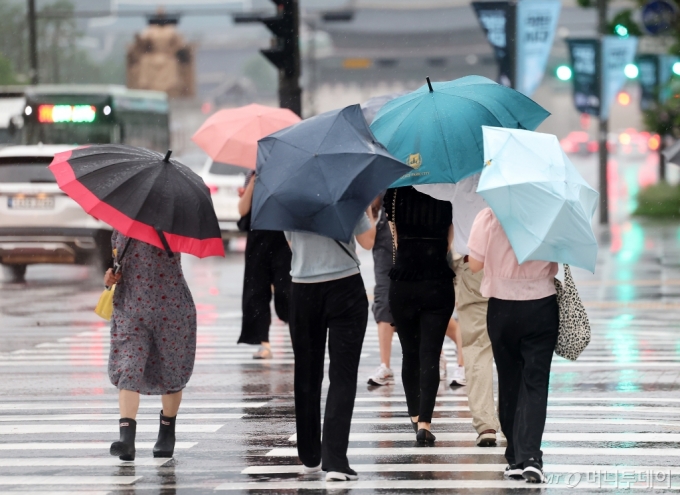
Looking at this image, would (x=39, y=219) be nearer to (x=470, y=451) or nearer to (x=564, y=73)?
(x=470, y=451)

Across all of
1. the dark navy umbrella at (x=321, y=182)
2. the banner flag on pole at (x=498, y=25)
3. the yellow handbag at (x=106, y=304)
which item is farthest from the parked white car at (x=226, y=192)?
the dark navy umbrella at (x=321, y=182)

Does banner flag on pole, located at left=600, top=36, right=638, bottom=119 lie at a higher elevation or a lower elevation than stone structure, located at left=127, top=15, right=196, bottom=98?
higher

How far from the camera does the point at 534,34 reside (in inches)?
1021

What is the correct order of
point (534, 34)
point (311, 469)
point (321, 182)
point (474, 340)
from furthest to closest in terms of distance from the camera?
1. point (534, 34)
2. point (474, 340)
3. point (311, 469)
4. point (321, 182)

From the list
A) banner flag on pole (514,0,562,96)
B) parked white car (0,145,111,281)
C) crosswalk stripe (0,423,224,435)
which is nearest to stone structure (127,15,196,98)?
banner flag on pole (514,0,562,96)

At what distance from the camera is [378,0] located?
100812 mm

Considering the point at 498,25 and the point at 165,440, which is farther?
the point at 498,25

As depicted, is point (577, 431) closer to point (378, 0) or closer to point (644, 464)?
point (644, 464)

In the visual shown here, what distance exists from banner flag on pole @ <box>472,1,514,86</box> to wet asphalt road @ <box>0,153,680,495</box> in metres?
11.9

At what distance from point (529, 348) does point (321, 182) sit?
138cm

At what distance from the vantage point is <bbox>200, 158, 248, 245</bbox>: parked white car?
2319 centimetres

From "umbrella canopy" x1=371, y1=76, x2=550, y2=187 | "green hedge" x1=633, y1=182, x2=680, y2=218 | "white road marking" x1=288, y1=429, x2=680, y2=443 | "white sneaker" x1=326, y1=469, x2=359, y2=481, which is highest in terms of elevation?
"umbrella canopy" x1=371, y1=76, x2=550, y2=187

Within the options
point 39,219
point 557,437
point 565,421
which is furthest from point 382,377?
point 39,219

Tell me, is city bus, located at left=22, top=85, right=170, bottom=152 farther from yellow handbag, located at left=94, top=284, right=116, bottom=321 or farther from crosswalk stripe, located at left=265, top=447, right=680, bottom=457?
crosswalk stripe, located at left=265, top=447, right=680, bottom=457
